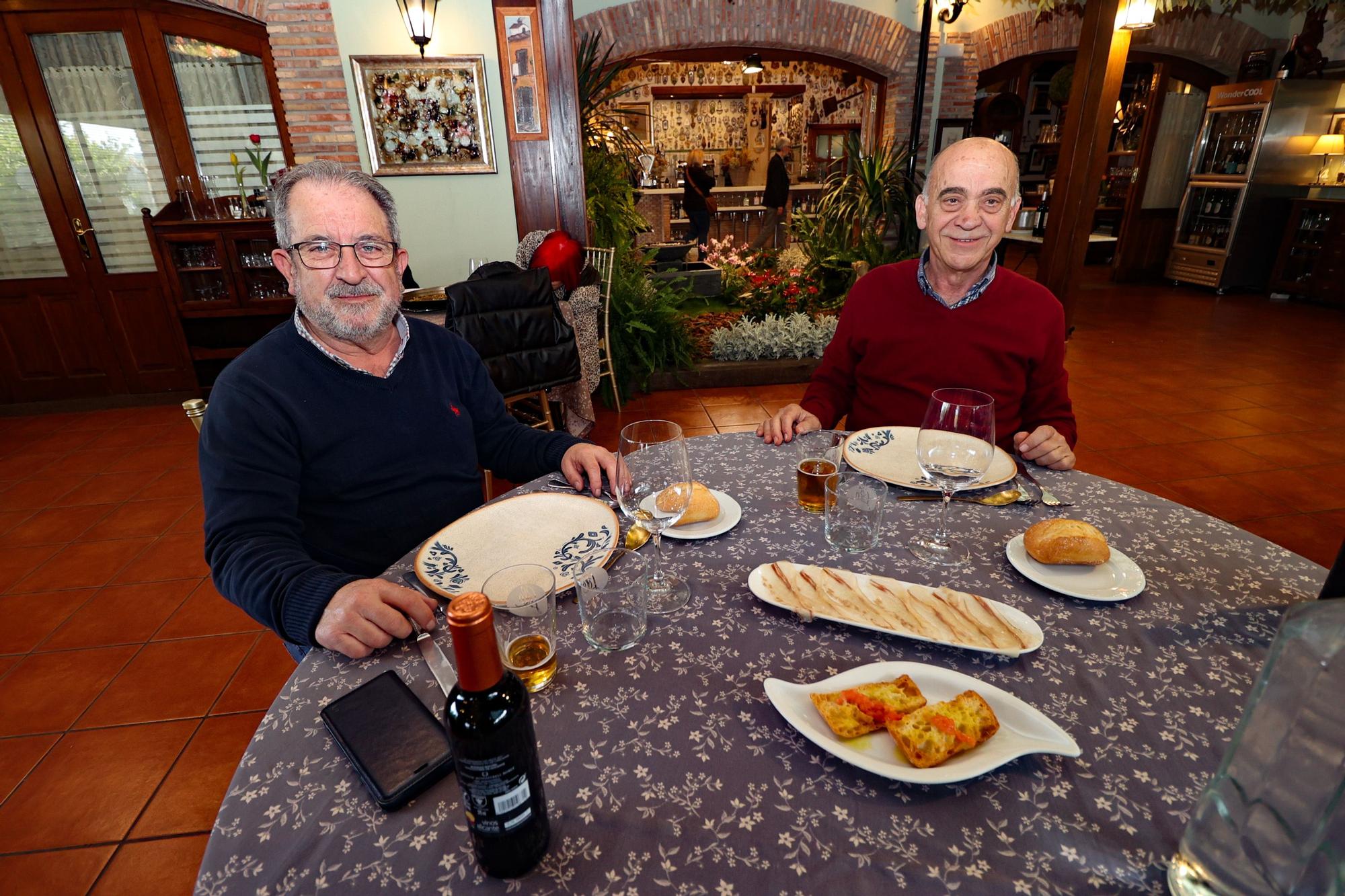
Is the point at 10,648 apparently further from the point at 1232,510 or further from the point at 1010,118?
the point at 1010,118

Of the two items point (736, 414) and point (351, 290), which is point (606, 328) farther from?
point (351, 290)

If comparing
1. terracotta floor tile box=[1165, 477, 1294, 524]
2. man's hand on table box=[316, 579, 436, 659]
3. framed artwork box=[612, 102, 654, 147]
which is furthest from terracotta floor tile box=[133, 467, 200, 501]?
framed artwork box=[612, 102, 654, 147]

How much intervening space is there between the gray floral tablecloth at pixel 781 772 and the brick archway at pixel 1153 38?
25.8 ft

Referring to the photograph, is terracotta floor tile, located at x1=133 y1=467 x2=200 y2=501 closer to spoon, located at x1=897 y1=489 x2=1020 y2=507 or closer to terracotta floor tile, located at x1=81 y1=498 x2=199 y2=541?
terracotta floor tile, located at x1=81 y1=498 x2=199 y2=541

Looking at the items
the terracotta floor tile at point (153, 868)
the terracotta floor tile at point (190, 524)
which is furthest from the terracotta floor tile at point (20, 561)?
the terracotta floor tile at point (153, 868)

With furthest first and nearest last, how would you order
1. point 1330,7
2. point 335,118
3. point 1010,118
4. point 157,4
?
point 1010,118 < point 1330,7 < point 335,118 < point 157,4

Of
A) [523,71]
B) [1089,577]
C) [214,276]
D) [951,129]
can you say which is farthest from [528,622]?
[951,129]

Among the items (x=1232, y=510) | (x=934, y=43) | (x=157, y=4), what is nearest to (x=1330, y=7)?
(x=934, y=43)

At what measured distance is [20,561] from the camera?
307 cm

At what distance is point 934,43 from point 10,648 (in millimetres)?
8518

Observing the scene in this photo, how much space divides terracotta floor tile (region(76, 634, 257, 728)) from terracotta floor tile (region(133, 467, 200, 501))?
153 centimetres

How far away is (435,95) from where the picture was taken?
193 inches

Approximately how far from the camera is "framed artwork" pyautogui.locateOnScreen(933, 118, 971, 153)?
274 inches

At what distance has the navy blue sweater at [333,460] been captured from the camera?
1.12m
